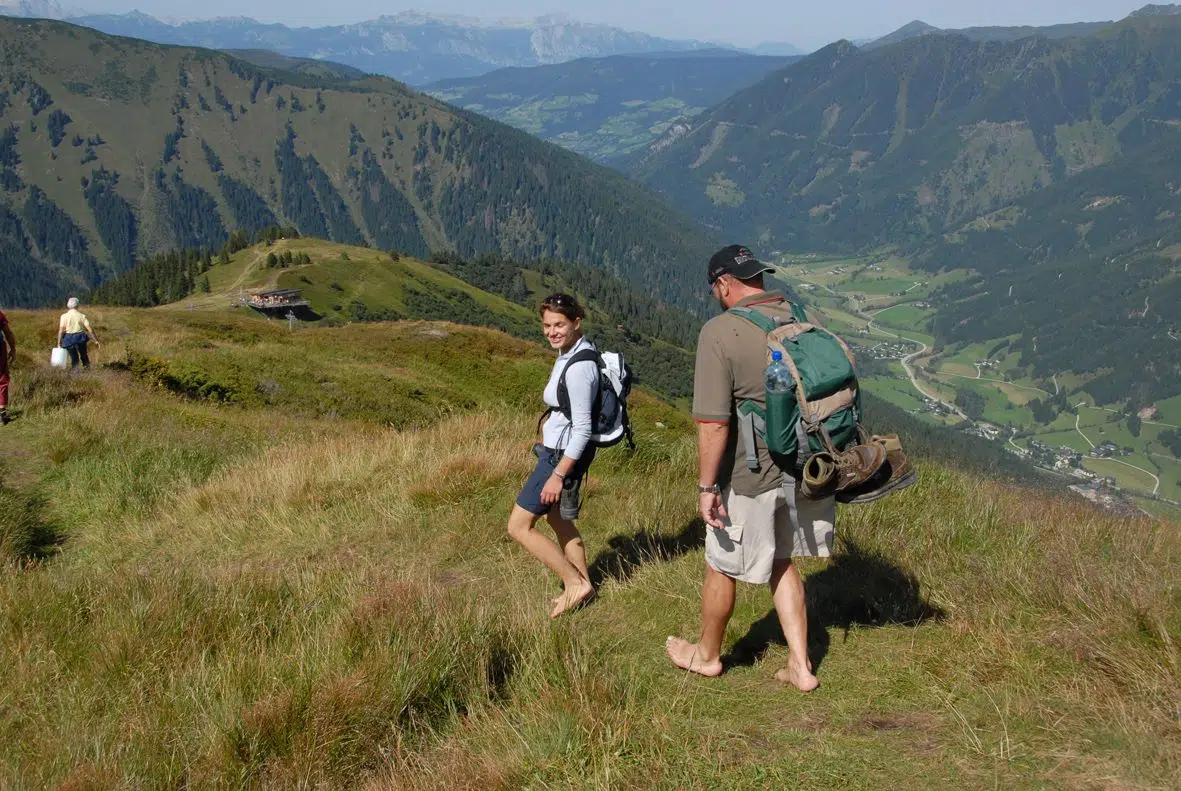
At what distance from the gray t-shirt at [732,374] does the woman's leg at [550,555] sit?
1.77 metres

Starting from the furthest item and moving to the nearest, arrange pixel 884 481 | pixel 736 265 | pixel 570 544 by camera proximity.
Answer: pixel 570 544, pixel 736 265, pixel 884 481

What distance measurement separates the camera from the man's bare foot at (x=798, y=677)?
4.51m

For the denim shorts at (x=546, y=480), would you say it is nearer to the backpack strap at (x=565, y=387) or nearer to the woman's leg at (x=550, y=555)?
the woman's leg at (x=550, y=555)

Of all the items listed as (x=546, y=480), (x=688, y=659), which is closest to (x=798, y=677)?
(x=688, y=659)

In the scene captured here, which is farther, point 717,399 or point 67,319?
point 67,319

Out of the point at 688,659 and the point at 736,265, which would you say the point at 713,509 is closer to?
the point at 688,659

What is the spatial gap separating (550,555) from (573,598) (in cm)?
33

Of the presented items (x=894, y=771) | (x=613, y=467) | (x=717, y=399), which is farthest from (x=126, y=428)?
(x=894, y=771)

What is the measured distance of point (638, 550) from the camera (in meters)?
6.86

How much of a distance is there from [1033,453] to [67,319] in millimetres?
184310

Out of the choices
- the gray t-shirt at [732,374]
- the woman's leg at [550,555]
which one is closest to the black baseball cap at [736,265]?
Result: the gray t-shirt at [732,374]

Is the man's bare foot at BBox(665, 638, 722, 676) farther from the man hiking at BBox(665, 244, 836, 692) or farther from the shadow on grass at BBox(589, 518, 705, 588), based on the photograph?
the shadow on grass at BBox(589, 518, 705, 588)

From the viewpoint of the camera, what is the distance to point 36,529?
7.87 metres

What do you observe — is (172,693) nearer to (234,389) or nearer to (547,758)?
(547,758)
